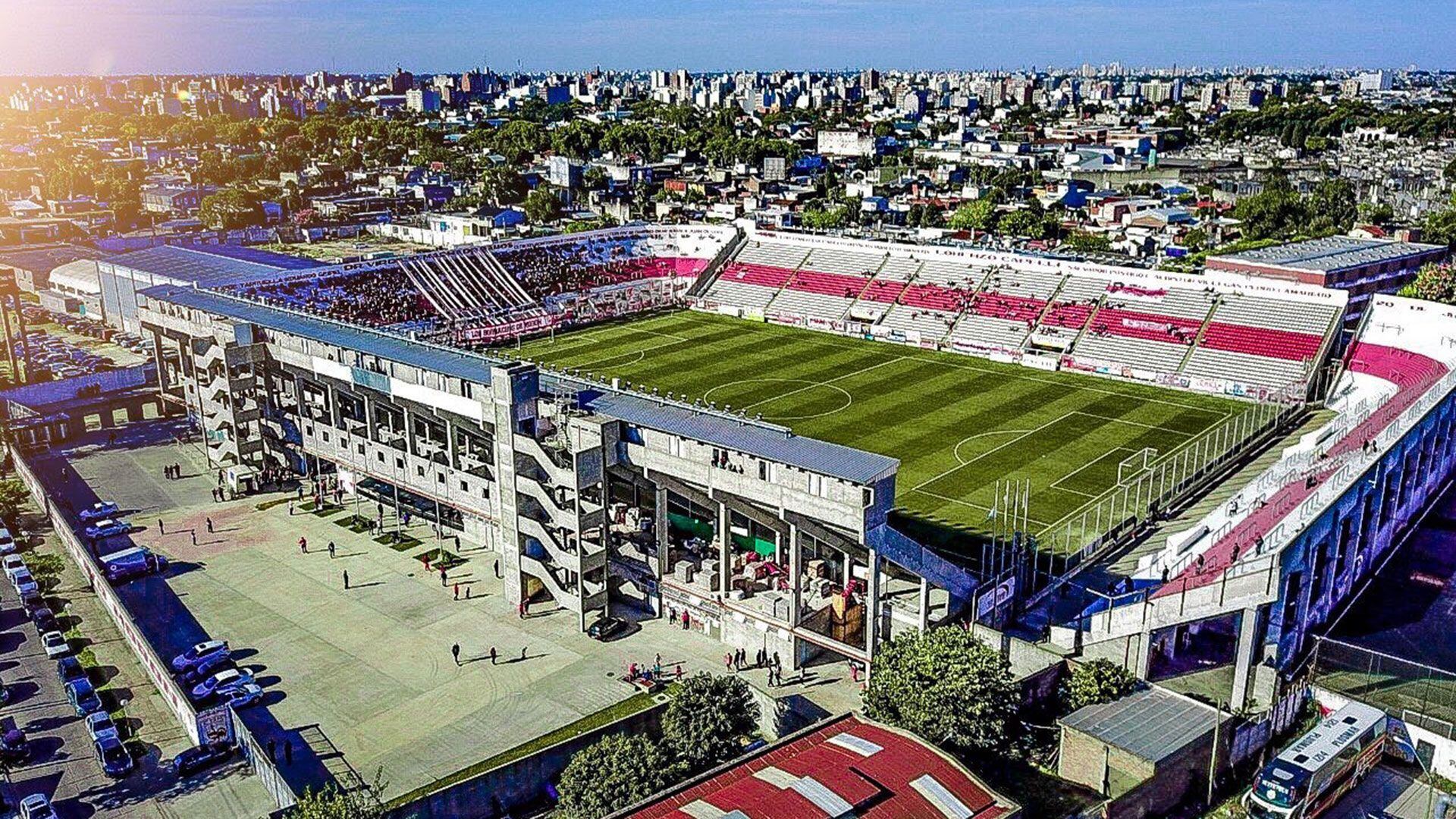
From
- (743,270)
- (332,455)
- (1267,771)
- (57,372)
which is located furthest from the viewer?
(743,270)

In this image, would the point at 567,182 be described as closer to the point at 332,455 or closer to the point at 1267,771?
the point at 332,455

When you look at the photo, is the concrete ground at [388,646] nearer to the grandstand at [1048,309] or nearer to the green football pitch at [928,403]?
the green football pitch at [928,403]

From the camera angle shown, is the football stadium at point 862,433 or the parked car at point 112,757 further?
the football stadium at point 862,433

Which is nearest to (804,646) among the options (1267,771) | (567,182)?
(1267,771)

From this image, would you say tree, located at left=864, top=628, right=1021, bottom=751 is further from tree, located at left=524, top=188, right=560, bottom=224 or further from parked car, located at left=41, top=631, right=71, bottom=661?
tree, located at left=524, top=188, right=560, bottom=224

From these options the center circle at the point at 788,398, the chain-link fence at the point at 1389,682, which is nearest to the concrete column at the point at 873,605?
the chain-link fence at the point at 1389,682

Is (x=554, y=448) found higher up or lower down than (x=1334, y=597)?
higher up

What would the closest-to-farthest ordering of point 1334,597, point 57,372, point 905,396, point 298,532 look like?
point 1334,597
point 298,532
point 905,396
point 57,372
